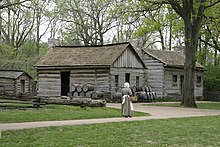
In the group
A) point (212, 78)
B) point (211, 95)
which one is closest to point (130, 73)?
point (211, 95)

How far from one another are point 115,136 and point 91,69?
2273 centimetres

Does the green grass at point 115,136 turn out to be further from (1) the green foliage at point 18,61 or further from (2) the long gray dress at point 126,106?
(1) the green foliage at point 18,61

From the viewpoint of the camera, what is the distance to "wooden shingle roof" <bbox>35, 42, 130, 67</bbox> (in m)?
34.2

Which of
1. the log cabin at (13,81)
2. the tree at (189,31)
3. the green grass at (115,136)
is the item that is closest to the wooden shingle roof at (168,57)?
the tree at (189,31)

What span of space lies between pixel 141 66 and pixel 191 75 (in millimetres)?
8712

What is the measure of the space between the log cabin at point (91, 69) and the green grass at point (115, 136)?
19.1 meters

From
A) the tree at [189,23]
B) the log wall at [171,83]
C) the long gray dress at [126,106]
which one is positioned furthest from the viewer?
the log wall at [171,83]

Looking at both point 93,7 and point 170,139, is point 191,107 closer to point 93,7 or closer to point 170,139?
point 170,139

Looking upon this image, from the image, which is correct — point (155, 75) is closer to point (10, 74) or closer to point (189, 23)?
point (189, 23)

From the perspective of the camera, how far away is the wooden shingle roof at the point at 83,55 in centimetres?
3422

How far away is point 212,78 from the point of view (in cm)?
4766

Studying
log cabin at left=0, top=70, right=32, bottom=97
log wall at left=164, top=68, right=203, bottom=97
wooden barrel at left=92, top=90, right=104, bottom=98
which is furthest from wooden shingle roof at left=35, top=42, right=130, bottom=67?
log wall at left=164, top=68, right=203, bottom=97

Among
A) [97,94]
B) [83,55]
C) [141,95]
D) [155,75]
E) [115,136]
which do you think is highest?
[83,55]

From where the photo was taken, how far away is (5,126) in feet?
45.1
